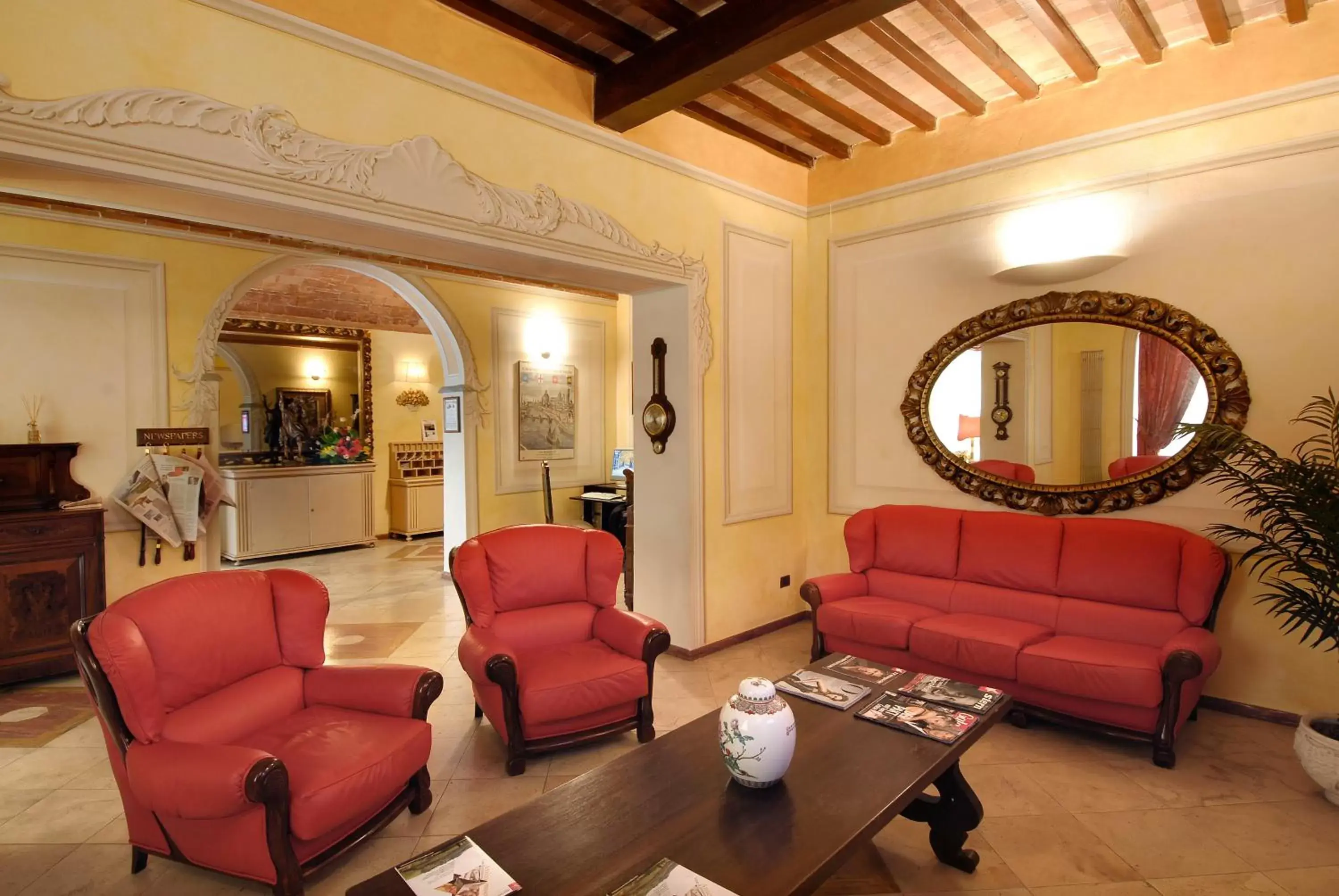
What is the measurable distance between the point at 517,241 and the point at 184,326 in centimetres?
319

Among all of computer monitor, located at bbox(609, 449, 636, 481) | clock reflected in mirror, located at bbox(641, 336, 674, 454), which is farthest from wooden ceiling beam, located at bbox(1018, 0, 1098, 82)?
computer monitor, located at bbox(609, 449, 636, 481)

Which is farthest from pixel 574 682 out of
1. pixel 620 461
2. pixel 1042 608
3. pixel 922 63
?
pixel 620 461

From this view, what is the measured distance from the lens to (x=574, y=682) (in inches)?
118

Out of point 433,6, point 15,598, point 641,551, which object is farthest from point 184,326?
point 641,551

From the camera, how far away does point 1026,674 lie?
323 cm

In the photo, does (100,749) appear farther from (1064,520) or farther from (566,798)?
(1064,520)

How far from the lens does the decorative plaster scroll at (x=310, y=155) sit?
2.24 m

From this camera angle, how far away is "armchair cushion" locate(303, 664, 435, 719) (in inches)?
102

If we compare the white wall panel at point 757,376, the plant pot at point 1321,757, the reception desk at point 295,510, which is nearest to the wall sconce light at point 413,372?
the reception desk at point 295,510

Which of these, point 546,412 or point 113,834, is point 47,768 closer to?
point 113,834

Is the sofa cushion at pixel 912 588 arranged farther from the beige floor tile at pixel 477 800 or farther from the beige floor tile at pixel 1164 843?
the beige floor tile at pixel 477 800

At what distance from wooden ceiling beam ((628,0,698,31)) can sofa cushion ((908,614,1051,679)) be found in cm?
318

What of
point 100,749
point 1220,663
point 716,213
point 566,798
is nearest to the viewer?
point 566,798

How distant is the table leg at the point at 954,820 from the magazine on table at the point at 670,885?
1.06 m
